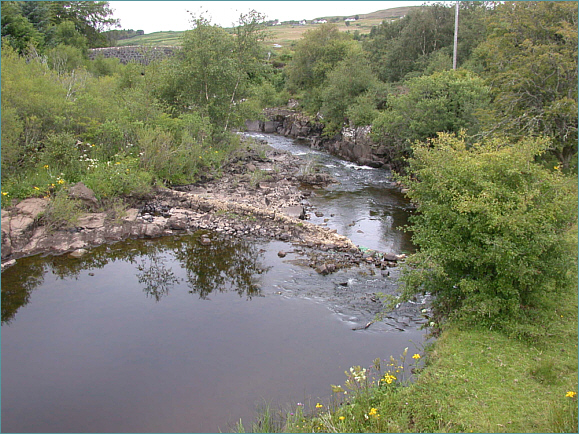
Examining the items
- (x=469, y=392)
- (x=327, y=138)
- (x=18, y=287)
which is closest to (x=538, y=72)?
(x=469, y=392)

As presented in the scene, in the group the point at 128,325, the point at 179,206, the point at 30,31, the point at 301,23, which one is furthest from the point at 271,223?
the point at 301,23

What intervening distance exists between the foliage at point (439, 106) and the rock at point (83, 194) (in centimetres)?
1649

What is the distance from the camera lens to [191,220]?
18969mm

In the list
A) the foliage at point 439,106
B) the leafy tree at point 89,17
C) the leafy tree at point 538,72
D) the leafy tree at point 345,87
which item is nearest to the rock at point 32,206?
the leafy tree at point 538,72

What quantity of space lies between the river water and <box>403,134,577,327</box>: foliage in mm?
1827

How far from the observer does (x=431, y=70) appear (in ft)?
118

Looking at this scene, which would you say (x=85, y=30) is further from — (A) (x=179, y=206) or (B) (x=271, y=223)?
(B) (x=271, y=223)

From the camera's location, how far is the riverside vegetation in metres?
7.99

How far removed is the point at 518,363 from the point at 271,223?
458 inches

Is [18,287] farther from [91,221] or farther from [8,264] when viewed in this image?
[91,221]

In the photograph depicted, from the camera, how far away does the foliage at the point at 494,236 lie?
30.9 feet

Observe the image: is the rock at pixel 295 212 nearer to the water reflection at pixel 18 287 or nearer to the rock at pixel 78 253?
the rock at pixel 78 253

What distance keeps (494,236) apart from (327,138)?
31.4m

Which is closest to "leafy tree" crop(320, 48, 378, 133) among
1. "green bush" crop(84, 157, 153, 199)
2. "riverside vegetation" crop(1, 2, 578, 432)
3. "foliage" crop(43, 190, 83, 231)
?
"riverside vegetation" crop(1, 2, 578, 432)
